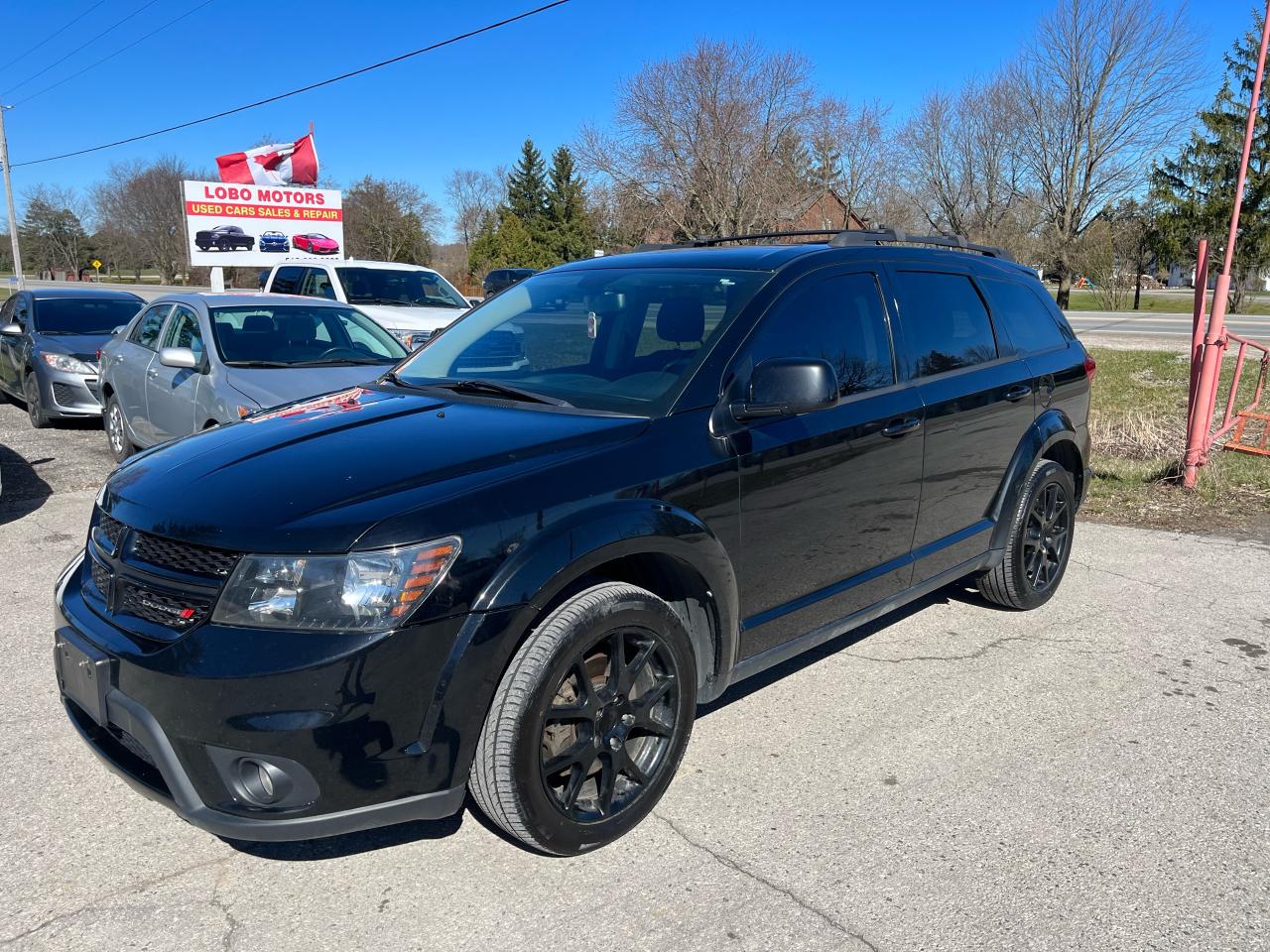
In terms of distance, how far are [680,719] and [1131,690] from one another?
7.29ft

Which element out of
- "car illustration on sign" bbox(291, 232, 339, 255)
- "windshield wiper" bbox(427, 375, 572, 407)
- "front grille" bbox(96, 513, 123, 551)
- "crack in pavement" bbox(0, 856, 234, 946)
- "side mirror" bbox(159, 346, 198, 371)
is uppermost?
"car illustration on sign" bbox(291, 232, 339, 255)

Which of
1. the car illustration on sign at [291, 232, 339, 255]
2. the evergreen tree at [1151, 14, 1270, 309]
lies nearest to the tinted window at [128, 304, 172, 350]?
the car illustration on sign at [291, 232, 339, 255]

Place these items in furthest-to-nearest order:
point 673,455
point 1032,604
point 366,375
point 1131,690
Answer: point 366,375
point 1032,604
point 1131,690
point 673,455

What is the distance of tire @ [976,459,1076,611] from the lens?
482 centimetres

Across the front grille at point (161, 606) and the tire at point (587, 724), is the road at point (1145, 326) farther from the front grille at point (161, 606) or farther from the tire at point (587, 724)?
the front grille at point (161, 606)

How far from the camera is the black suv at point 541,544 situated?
244 cm

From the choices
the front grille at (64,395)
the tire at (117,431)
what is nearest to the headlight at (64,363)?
the front grille at (64,395)

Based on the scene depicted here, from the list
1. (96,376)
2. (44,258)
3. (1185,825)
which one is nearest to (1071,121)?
(96,376)

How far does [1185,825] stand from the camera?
3.08 meters

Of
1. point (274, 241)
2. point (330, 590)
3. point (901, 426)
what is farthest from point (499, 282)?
point (274, 241)

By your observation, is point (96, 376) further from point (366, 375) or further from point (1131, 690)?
point (1131, 690)

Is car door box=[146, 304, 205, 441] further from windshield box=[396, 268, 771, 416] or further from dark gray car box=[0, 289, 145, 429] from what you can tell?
windshield box=[396, 268, 771, 416]

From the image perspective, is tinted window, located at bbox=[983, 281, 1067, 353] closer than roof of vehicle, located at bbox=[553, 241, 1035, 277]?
No

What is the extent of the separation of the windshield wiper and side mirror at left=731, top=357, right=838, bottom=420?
25.0 inches
